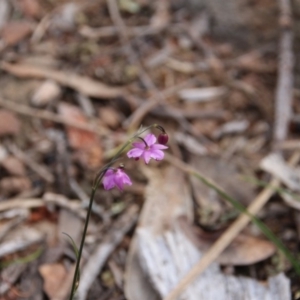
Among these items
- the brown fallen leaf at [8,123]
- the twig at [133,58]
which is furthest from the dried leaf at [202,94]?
the brown fallen leaf at [8,123]

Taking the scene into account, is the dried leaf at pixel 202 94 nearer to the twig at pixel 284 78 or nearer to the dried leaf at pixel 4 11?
the twig at pixel 284 78

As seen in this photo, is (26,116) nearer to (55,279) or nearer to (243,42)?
(55,279)

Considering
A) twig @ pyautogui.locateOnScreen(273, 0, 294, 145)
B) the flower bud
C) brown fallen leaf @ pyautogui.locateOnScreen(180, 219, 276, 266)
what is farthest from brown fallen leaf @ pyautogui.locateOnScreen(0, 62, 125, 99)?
the flower bud

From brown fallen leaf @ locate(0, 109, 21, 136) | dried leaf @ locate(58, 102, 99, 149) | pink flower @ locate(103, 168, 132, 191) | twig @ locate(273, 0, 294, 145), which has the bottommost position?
twig @ locate(273, 0, 294, 145)

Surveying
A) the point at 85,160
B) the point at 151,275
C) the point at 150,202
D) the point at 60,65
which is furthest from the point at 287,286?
the point at 60,65

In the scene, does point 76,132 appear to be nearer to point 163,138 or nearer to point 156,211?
point 156,211

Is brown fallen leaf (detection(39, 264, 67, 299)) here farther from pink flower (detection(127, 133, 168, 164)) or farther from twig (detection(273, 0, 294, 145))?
twig (detection(273, 0, 294, 145))
